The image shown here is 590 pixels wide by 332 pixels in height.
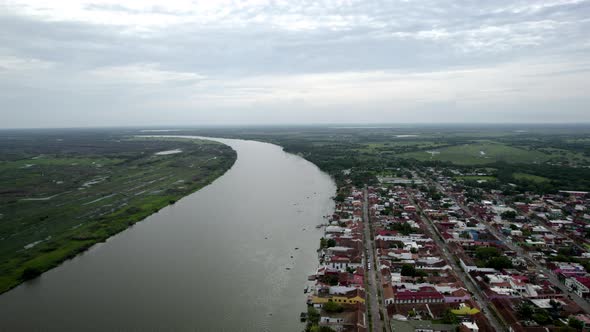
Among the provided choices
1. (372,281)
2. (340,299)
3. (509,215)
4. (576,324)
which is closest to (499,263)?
(576,324)

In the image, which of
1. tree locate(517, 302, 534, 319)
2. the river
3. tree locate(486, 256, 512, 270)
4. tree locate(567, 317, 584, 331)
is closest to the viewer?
tree locate(567, 317, 584, 331)

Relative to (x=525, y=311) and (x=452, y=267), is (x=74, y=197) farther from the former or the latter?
(x=525, y=311)

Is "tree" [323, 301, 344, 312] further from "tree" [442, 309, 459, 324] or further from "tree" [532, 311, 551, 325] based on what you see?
"tree" [532, 311, 551, 325]

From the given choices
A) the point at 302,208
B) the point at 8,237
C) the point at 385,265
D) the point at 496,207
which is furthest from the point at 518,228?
the point at 8,237

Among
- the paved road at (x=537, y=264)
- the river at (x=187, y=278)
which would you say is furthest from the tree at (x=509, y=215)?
the river at (x=187, y=278)

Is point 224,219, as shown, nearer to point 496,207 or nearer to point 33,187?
point 496,207

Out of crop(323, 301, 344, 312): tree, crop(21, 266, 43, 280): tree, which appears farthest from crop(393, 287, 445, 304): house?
crop(21, 266, 43, 280): tree
